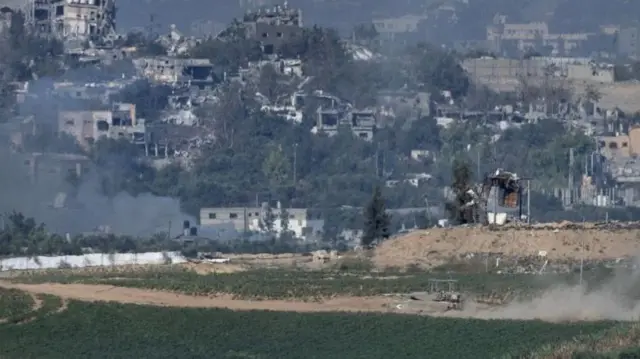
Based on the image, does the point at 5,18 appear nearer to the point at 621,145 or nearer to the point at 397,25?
the point at 397,25

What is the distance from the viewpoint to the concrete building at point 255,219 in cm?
7206

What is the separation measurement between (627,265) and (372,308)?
6014 mm

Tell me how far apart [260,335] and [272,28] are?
6567 cm

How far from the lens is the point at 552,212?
72.3 metres

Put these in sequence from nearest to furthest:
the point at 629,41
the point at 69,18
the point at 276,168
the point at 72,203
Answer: the point at 72,203 → the point at 276,168 → the point at 69,18 → the point at 629,41

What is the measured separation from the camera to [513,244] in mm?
48812

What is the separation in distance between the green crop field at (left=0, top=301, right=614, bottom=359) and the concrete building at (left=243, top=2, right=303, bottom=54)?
62.6 metres

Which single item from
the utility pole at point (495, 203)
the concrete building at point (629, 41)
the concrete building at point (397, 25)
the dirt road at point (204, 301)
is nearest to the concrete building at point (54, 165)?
the utility pole at point (495, 203)

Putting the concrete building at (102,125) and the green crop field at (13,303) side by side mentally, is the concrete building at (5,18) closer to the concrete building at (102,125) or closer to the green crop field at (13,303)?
the concrete building at (102,125)

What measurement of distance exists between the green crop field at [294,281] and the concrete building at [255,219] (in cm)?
2419

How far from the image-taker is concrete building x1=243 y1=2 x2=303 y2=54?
101 m

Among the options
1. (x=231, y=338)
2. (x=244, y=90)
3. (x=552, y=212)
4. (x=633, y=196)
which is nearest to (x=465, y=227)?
(x=231, y=338)

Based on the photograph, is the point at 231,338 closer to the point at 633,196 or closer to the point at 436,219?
the point at 436,219

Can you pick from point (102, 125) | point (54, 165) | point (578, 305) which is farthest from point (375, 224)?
point (102, 125)
